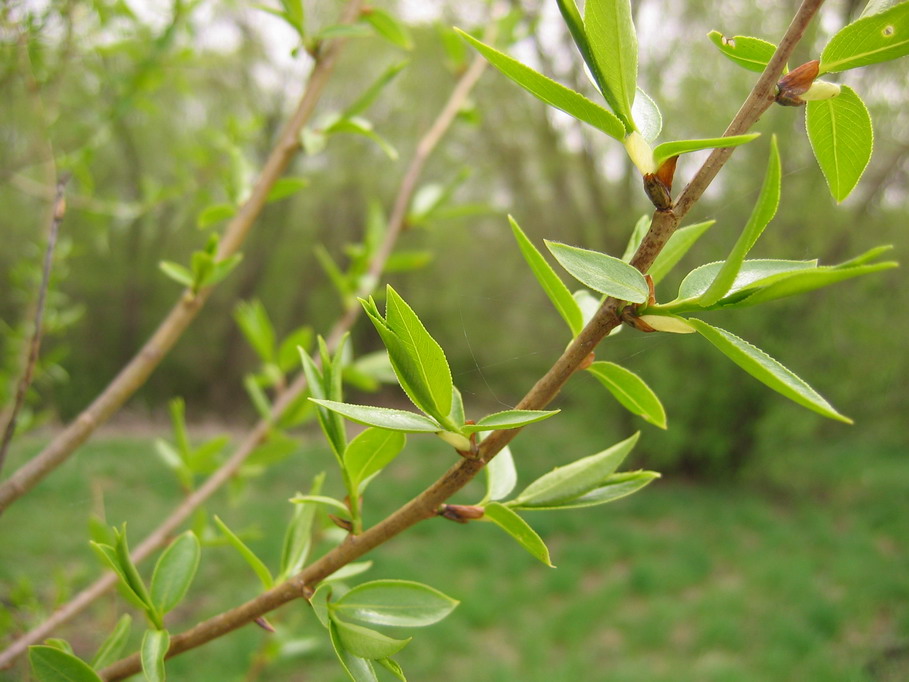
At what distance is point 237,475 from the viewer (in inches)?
25.2

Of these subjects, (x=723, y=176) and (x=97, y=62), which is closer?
(x=97, y=62)

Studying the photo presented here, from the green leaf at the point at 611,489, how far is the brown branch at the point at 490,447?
0.15 feet

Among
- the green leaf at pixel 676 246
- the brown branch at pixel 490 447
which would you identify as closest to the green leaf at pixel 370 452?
the brown branch at pixel 490 447

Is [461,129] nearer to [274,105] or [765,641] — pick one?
[274,105]

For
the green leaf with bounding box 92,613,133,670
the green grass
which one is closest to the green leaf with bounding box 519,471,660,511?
the green leaf with bounding box 92,613,133,670

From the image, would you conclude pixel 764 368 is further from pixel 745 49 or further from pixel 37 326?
pixel 37 326

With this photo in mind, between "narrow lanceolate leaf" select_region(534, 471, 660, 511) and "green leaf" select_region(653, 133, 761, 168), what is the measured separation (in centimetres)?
12

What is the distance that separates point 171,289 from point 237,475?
6262 mm

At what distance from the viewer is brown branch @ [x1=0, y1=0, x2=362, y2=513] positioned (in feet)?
Result: 1.30

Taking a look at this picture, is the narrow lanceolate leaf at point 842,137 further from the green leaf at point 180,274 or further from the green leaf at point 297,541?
the green leaf at point 180,274

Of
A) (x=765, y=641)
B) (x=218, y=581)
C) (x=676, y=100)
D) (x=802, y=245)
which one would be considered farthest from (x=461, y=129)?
(x=765, y=641)

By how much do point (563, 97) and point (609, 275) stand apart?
0.21 ft

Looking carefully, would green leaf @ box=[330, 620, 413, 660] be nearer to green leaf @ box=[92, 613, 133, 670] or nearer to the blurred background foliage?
green leaf @ box=[92, 613, 133, 670]

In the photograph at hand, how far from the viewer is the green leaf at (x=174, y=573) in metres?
0.33
